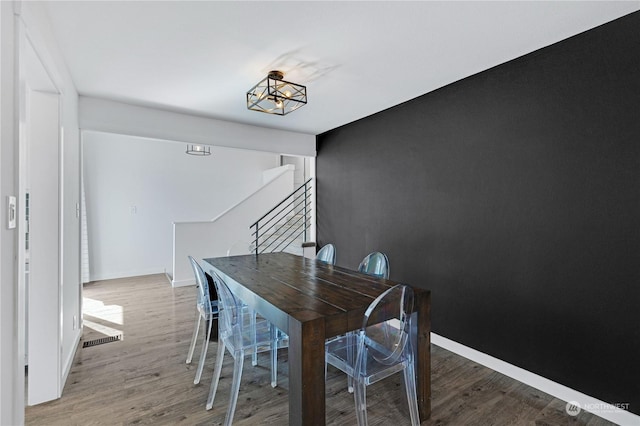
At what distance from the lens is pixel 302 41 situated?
7.01 feet

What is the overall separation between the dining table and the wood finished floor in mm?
342

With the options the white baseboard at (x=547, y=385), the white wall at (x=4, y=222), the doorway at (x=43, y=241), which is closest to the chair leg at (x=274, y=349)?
the white wall at (x=4, y=222)

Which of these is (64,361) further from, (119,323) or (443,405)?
(443,405)

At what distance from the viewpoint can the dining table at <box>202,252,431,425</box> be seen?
1.45 m

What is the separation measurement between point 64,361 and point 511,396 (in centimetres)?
330

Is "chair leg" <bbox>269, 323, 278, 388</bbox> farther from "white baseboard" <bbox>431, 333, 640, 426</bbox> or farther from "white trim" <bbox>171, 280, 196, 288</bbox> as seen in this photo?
"white trim" <bbox>171, 280, 196, 288</bbox>

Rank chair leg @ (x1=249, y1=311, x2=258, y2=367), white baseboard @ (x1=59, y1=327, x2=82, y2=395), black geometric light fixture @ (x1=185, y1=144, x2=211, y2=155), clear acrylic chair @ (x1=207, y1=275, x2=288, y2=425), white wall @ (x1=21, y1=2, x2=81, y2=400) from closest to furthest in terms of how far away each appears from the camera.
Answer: white wall @ (x1=21, y1=2, x2=81, y2=400)
clear acrylic chair @ (x1=207, y1=275, x2=288, y2=425)
chair leg @ (x1=249, y1=311, x2=258, y2=367)
white baseboard @ (x1=59, y1=327, x2=82, y2=395)
black geometric light fixture @ (x1=185, y1=144, x2=211, y2=155)

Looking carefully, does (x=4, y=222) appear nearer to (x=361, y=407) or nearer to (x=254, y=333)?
(x=254, y=333)

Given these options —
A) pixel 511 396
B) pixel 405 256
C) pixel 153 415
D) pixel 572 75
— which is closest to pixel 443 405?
pixel 511 396

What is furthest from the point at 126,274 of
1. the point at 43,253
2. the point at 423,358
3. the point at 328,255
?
the point at 423,358

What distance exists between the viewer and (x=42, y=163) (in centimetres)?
210

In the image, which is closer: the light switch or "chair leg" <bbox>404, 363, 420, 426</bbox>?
the light switch

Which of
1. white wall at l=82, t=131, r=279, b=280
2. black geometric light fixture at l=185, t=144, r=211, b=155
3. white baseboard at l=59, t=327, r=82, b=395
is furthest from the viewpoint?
black geometric light fixture at l=185, t=144, r=211, b=155

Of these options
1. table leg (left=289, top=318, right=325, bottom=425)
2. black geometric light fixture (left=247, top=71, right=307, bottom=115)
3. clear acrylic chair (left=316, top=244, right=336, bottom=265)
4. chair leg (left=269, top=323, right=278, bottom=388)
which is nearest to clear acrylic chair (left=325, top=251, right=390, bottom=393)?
clear acrylic chair (left=316, top=244, right=336, bottom=265)
